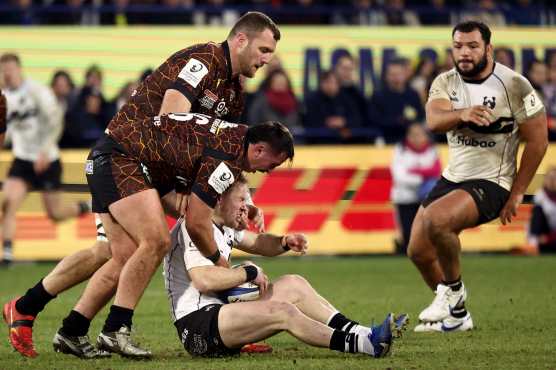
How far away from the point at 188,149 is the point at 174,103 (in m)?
0.68

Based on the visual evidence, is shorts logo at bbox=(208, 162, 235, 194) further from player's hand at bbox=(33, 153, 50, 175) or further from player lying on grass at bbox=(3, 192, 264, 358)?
player's hand at bbox=(33, 153, 50, 175)

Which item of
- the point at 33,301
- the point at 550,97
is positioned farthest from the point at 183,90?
the point at 550,97

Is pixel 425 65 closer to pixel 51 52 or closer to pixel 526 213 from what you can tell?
pixel 526 213

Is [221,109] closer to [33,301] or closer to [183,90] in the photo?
[183,90]

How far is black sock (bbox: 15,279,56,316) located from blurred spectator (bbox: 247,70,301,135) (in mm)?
8946

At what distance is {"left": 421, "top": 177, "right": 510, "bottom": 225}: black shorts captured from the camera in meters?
9.97

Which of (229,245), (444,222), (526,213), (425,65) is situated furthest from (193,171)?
(425,65)

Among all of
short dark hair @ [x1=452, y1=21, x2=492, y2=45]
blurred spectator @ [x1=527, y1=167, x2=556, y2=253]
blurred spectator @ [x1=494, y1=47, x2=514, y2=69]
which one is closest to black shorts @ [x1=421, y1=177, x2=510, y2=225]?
short dark hair @ [x1=452, y1=21, x2=492, y2=45]

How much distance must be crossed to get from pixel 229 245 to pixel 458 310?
2.44 meters

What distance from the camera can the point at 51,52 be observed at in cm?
2014

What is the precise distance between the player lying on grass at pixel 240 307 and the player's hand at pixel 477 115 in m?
2.01

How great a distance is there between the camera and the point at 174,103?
8359 mm

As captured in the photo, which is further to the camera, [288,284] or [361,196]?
[361,196]

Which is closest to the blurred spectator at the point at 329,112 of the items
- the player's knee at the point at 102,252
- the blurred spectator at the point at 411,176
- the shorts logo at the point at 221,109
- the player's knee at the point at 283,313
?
the blurred spectator at the point at 411,176
